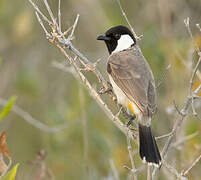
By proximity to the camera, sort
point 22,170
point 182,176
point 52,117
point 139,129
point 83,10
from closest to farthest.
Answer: point 182,176
point 139,129
point 52,117
point 22,170
point 83,10

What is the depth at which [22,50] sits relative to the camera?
6.51m

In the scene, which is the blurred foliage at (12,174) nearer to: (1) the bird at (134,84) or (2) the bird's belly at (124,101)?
(1) the bird at (134,84)

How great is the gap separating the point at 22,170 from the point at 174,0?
2487 millimetres

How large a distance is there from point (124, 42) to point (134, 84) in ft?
1.87

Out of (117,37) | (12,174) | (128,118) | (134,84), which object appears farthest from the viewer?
(117,37)

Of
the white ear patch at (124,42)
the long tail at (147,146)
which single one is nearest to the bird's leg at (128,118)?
the long tail at (147,146)

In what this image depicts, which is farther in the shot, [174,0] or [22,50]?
[22,50]

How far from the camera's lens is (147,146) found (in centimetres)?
338

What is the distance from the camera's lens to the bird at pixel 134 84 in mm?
Answer: 3398

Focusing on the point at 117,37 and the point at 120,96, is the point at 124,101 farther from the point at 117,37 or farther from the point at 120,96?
the point at 117,37

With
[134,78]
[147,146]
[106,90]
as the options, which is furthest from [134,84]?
[147,146]

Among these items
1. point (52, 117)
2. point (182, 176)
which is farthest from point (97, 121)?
point (182, 176)

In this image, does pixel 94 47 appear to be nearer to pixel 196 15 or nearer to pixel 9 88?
pixel 9 88

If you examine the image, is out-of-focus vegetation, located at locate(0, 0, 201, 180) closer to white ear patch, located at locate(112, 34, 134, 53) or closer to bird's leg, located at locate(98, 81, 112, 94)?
white ear patch, located at locate(112, 34, 134, 53)
